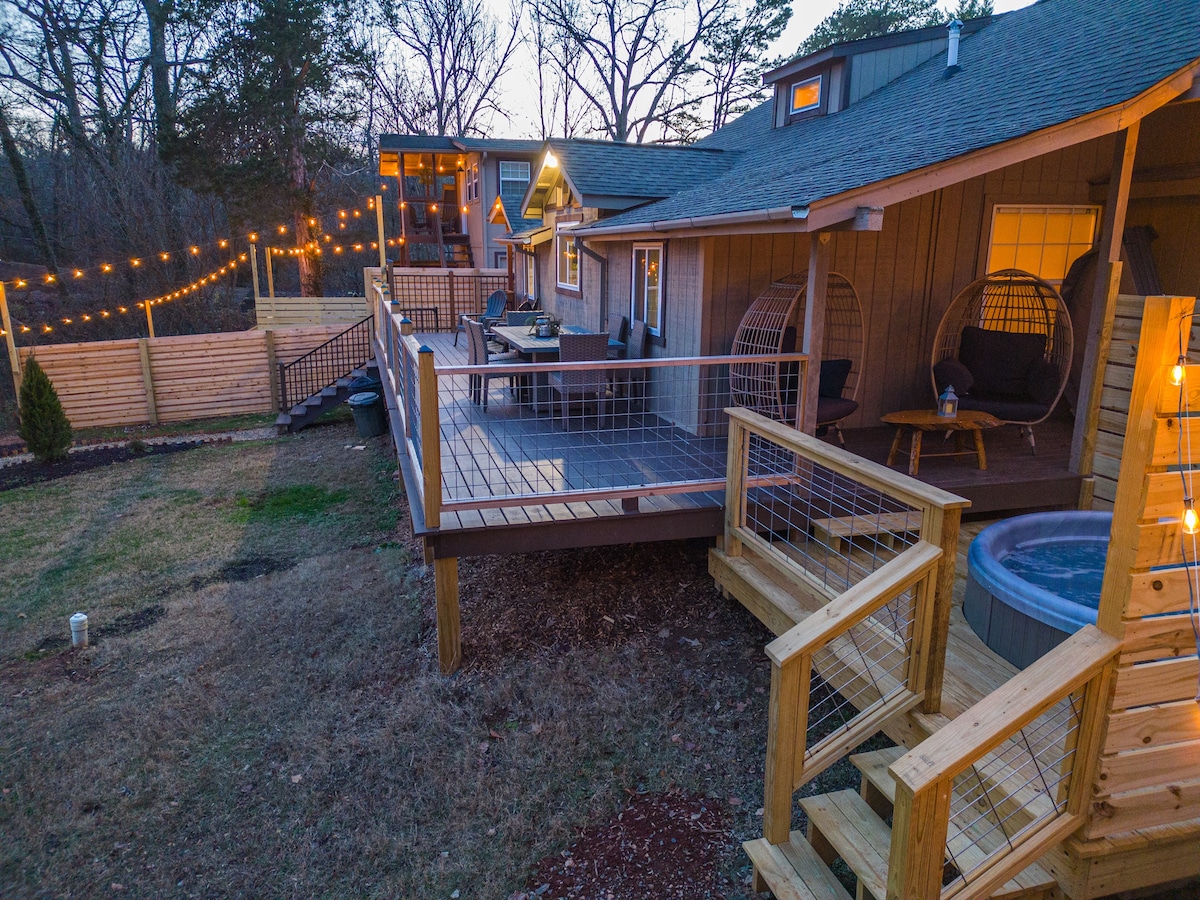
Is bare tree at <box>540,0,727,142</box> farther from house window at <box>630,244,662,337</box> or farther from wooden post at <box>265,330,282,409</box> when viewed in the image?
house window at <box>630,244,662,337</box>

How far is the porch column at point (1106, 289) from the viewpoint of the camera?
16.5ft

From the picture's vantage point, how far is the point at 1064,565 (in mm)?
4395

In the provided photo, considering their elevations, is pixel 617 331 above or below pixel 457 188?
below

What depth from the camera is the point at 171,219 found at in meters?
21.9

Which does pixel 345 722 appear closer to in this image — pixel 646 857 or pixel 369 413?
pixel 646 857

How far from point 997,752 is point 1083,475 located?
11.0 feet

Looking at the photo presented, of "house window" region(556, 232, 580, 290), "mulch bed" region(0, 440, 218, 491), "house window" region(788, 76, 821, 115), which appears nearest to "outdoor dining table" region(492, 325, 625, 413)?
"house window" region(556, 232, 580, 290)

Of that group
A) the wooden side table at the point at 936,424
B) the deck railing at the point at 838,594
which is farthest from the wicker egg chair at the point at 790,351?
the deck railing at the point at 838,594

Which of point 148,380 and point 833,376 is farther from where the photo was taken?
point 148,380

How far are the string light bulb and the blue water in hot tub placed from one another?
70.0 inches

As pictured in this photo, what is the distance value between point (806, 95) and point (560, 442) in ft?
20.2

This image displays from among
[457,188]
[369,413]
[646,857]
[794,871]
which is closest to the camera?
[794,871]

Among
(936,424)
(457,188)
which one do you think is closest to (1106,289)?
(936,424)

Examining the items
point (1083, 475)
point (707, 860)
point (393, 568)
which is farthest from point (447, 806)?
point (1083, 475)
